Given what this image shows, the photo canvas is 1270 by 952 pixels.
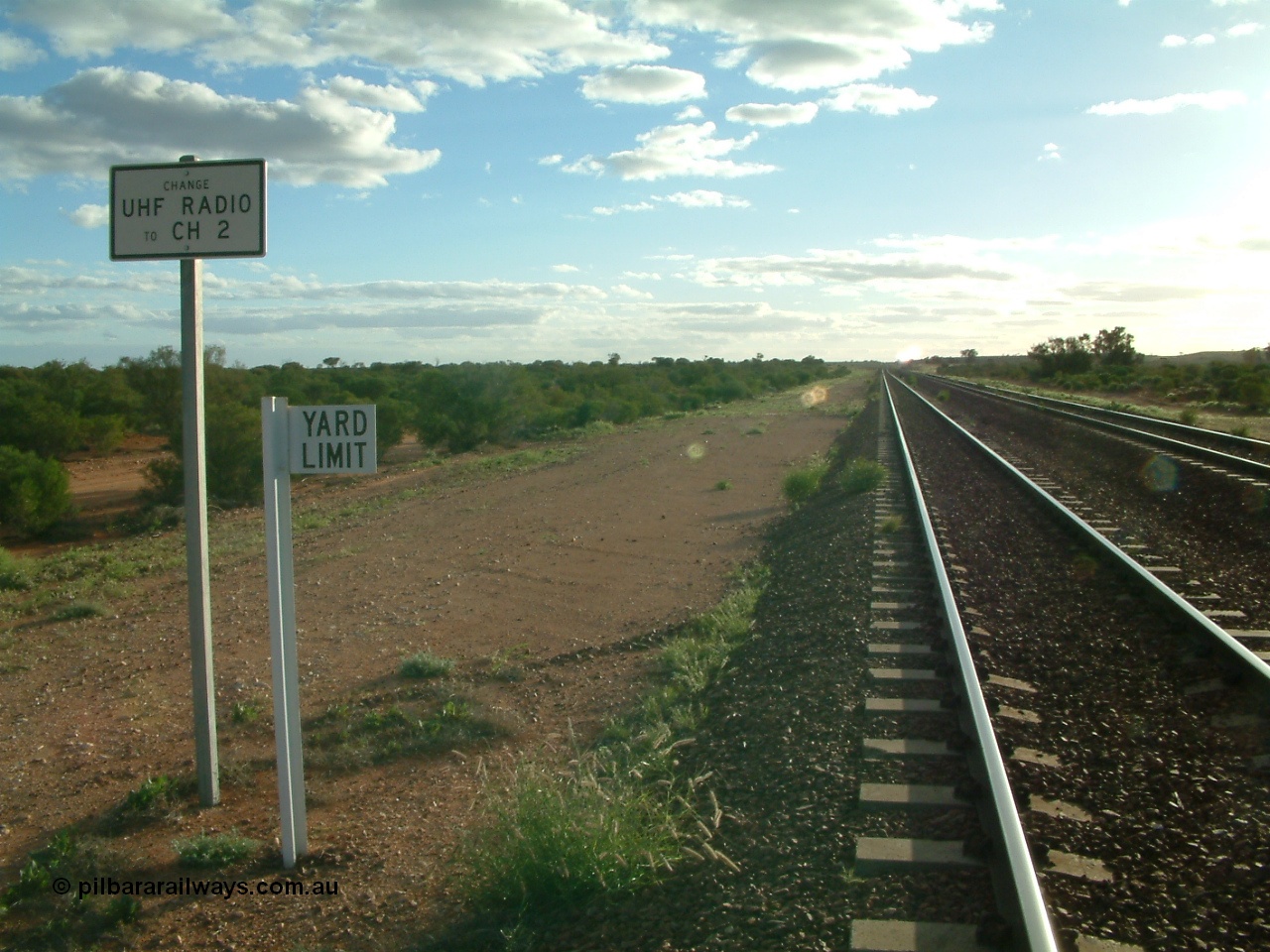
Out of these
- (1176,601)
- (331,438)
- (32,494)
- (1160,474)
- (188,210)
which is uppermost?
(188,210)

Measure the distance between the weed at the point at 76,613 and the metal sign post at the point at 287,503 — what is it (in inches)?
301

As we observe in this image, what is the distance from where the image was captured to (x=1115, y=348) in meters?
103

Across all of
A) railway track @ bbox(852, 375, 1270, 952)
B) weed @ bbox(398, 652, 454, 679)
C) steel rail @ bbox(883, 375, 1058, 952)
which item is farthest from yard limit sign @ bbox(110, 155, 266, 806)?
steel rail @ bbox(883, 375, 1058, 952)

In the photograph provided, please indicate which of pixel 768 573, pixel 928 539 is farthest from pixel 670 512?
pixel 928 539

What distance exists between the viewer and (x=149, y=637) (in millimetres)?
10562

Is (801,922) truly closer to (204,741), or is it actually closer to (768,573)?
(204,741)

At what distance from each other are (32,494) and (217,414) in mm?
4547

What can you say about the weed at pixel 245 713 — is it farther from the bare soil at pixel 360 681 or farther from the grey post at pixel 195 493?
the grey post at pixel 195 493

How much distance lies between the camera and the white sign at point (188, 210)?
222 inches

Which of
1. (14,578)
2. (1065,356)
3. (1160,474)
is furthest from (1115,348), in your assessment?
(14,578)

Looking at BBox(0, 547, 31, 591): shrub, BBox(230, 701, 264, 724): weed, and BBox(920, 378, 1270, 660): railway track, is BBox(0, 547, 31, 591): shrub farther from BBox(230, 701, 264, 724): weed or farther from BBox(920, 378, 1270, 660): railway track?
BBox(920, 378, 1270, 660): railway track

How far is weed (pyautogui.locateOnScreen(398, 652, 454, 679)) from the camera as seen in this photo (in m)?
8.65

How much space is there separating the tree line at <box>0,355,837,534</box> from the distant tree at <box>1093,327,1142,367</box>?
228ft

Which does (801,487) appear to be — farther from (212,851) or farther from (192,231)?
(212,851)
